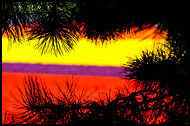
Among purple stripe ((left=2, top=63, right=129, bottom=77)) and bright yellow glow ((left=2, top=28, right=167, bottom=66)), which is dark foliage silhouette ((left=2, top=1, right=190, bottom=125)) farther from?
bright yellow glow ((left=2, top=28, right=167, bottom=66))

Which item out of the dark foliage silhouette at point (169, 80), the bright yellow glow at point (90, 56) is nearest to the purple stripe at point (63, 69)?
the bright yellow glow at point (90, 56)

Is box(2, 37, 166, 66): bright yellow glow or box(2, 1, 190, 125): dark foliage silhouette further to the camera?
box(2, 37, 166, 66): bright yellow glow

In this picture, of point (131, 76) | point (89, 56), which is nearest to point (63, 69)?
point (89, 56)

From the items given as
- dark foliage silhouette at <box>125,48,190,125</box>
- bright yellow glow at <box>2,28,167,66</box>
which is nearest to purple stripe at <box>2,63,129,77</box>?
bright yellow glow at <box>2,28,167,66</box>

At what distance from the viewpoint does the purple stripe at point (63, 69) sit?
10.9 ft

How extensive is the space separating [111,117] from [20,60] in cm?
338

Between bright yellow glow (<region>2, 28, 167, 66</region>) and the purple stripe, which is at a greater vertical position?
bright yellow glow (<region>2, 28, 167, 66</region>)

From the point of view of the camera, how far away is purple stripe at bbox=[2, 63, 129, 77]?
3309 millimetres

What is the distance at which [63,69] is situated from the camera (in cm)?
344

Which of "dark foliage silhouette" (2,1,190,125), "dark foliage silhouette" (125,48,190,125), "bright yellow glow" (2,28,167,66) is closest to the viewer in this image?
"dark foliage silhouette" (2,1,190,125)

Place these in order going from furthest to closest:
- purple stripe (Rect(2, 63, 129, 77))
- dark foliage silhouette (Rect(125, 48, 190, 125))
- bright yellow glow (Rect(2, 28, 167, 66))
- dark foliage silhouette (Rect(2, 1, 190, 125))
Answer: bright yellow glow (Rect(2, 28, 167, 66)) < purple stripe (Rect(2, 63, 129, 77)) < dark foliage silhouette (Rect(125, 48, 190, 125)) < dark foliage silhouette (Rect(2, 1, 190, 125))

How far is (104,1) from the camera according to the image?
38 cm

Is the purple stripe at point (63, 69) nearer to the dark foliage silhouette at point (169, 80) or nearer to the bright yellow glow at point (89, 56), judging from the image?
the bright yellow glow at point (89, 56)

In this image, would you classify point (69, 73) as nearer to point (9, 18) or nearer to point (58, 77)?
point (58, 77)
